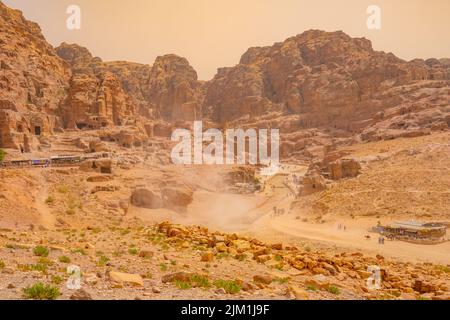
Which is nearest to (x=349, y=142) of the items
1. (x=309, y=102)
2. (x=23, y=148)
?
(x=309, y=102)

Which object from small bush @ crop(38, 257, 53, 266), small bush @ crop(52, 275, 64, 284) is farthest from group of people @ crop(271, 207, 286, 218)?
small bush @ crop(52, 275, 64, 284)

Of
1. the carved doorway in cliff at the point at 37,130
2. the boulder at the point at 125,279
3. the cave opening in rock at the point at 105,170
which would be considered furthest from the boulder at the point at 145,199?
the carved doorway in cliff at the point at 37,130

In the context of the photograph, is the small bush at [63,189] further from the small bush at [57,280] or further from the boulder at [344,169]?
the boulder at [344,169]

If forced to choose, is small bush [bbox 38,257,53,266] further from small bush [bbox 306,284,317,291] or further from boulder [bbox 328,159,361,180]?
boulder [bbox 328,159,361,180]

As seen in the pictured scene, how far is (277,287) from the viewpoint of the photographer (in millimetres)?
11000

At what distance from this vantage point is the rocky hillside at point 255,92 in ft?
229

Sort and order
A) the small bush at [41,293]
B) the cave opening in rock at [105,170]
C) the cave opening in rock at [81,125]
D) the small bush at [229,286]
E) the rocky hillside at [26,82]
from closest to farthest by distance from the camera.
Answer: the small bush at [41,293] < the small bush at [229,286] < the cave opening in rock at [105,170] < the rocky hillside at [26,82] < the cave opening in rock at [81,125]

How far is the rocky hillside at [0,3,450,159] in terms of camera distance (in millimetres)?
69844

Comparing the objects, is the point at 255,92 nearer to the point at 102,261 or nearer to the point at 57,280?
the point at 102,261

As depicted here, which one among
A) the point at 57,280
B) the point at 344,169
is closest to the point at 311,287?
the point at 57,280

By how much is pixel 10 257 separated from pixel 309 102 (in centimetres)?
9874

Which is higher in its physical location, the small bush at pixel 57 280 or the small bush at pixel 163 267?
the small bush at pixel 57 280

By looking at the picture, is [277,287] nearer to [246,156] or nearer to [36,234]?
[36,234]

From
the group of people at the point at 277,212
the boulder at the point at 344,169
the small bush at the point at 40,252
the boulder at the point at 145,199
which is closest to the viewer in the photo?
the small bush at the point at 40,252
